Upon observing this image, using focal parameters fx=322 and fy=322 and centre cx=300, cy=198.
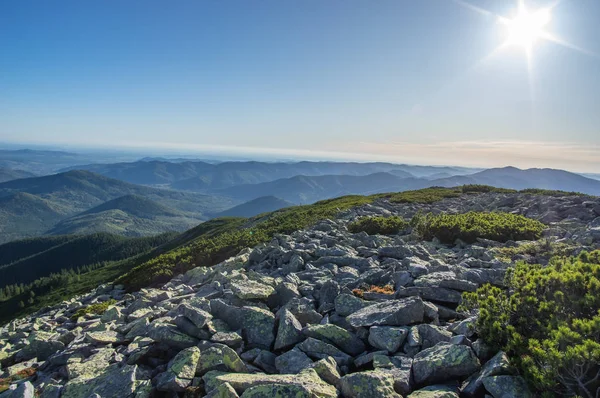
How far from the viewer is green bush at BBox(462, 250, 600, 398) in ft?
16.5

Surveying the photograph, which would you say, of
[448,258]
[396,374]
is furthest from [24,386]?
[448,258]

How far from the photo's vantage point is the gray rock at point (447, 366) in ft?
20.6

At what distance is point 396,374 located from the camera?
6.58 meters

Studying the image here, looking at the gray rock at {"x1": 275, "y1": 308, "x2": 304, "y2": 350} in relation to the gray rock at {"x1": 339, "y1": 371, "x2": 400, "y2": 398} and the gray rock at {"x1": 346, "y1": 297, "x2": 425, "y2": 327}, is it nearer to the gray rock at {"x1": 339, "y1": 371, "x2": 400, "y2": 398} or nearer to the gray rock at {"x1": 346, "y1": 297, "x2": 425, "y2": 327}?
the gray rock at {"x1": 346, "y1": 297, "x2": 425, "y2": 327}

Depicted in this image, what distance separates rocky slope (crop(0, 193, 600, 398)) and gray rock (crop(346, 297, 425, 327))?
0.03m

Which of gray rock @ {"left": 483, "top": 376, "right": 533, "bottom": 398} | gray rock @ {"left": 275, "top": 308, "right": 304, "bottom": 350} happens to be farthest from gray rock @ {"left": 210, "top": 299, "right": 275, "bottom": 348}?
gray rock @ {"left": 483, "top": 376, "right": 533, "bottom": 398}

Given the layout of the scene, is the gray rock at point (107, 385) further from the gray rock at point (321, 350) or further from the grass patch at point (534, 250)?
the grass patch at point (534, 250)

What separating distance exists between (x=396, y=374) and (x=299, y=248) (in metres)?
11.9

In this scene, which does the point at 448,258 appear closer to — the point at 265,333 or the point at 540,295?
the point at 540,295

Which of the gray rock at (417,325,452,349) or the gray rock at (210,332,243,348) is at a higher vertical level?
the gray rock at (417,325,452,349)

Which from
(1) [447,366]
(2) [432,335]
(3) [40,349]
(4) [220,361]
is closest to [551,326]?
(1) [447,366]

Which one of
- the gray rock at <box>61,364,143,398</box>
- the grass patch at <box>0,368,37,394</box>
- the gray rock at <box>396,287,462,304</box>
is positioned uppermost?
the gray rock at <box>396,287,462,304</box>

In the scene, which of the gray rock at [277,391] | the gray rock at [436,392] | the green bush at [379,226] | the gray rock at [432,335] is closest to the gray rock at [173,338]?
the gray rock at [277,391]

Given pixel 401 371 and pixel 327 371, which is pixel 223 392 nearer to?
pixel 327 371
